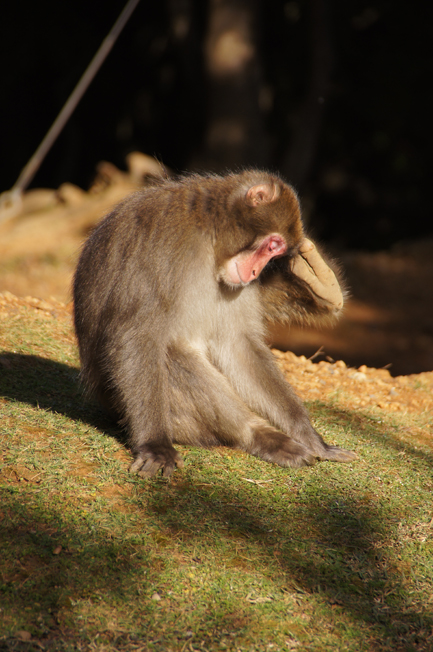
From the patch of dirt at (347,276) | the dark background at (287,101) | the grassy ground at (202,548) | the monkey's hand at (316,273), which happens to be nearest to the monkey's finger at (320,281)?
the monkey's hand at (316,273)

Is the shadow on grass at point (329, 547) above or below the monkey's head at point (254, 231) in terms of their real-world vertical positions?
below

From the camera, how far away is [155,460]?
2.85m

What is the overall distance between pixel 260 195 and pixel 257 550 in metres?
1.60

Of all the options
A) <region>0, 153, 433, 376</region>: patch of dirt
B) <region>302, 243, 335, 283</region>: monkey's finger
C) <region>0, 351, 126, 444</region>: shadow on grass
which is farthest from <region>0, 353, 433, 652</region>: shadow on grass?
<region>0, 153, 433, 376</region>: patch of dirt

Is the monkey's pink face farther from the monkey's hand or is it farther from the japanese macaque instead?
the monkey's hand

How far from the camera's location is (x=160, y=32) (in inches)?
522

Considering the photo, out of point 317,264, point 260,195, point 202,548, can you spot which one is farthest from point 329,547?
point 260,195

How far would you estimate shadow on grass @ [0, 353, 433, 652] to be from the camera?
2.18m

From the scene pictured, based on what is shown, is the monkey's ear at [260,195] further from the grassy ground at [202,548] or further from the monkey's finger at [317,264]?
the grassy ground at [202,548]

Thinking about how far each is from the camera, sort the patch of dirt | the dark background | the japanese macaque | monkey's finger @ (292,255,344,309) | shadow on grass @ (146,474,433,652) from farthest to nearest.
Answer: the dark background < the patch of dirt < monkey's finger @ (292,255,344,309) < the japanese macaque < shadow on grass @ (146,474,433,652)

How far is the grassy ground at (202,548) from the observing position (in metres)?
2.12

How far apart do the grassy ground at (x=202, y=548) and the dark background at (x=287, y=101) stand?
8.17 metres

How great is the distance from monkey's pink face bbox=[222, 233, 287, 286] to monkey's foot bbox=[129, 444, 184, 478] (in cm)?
82

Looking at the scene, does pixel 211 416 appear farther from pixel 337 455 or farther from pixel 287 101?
pixel 287 101
